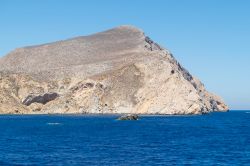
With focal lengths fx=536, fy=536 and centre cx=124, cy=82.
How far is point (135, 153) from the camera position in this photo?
7644 cm

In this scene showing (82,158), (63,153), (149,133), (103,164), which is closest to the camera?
(103,164)

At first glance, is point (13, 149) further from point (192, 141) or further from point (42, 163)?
point (192, 141)

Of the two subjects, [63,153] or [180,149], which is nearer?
[63,153]

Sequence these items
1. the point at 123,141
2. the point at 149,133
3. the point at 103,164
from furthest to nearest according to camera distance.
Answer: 1. the point at 149,133
2. the point at 123,141
3. the point at 103,164

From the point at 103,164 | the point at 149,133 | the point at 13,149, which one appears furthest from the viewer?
the point at 149,133

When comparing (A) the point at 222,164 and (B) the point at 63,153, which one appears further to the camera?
(B) the point at 63,153

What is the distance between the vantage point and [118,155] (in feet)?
243

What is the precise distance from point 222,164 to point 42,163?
881 inches

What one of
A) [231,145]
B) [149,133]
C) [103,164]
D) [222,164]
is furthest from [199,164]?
[149,133]

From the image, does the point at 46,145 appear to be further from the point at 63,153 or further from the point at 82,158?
the point at 82,158

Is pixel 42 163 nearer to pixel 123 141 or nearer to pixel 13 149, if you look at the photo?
pixel 13 149

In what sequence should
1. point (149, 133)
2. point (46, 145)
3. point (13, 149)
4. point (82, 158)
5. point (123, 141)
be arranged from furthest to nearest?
point (149, 133)
point (123, 141)
point (46, 145)
point (13, 149)
point (82, 158)

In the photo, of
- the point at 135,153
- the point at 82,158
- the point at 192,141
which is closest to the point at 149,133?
the point at 192,141

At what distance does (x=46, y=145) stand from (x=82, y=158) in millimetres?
19637
